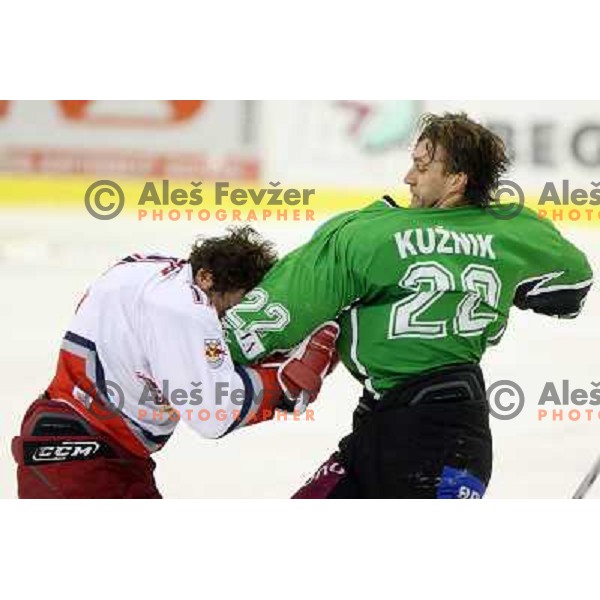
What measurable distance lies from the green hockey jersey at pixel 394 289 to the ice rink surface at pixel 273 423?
0.91 meters

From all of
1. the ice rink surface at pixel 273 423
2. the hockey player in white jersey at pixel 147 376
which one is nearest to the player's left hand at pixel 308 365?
the hockey player in white jersey at pixel 147 376

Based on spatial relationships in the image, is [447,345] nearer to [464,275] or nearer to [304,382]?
[464,275]

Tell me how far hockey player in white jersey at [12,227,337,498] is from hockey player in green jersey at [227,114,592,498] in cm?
7

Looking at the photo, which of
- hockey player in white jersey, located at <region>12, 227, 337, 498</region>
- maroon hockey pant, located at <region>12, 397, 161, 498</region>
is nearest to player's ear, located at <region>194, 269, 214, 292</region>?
hockey player in white jersey, located at <region>12, 227, 337, 498</region>

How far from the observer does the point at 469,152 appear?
2.14 m

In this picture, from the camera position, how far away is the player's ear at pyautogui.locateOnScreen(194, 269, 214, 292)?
2.22 m

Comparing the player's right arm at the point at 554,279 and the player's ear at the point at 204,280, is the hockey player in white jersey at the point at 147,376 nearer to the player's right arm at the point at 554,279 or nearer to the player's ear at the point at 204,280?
the player's ear at the point at 204,280

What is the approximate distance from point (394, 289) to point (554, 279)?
35 centimetres

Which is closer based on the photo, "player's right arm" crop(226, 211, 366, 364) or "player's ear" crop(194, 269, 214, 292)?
"player's right arm" crop(226, 211, 366, 364)

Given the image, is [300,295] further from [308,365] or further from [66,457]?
[66,457]

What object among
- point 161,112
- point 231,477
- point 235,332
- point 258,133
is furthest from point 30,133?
point 235,332

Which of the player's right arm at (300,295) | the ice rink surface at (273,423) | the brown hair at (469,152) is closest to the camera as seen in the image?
the player's right arm at (300,295)

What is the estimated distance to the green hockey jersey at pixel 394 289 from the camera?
204 centimetres

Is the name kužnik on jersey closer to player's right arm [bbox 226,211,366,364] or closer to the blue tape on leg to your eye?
player's right arm [bbox 226,211,366,364]
